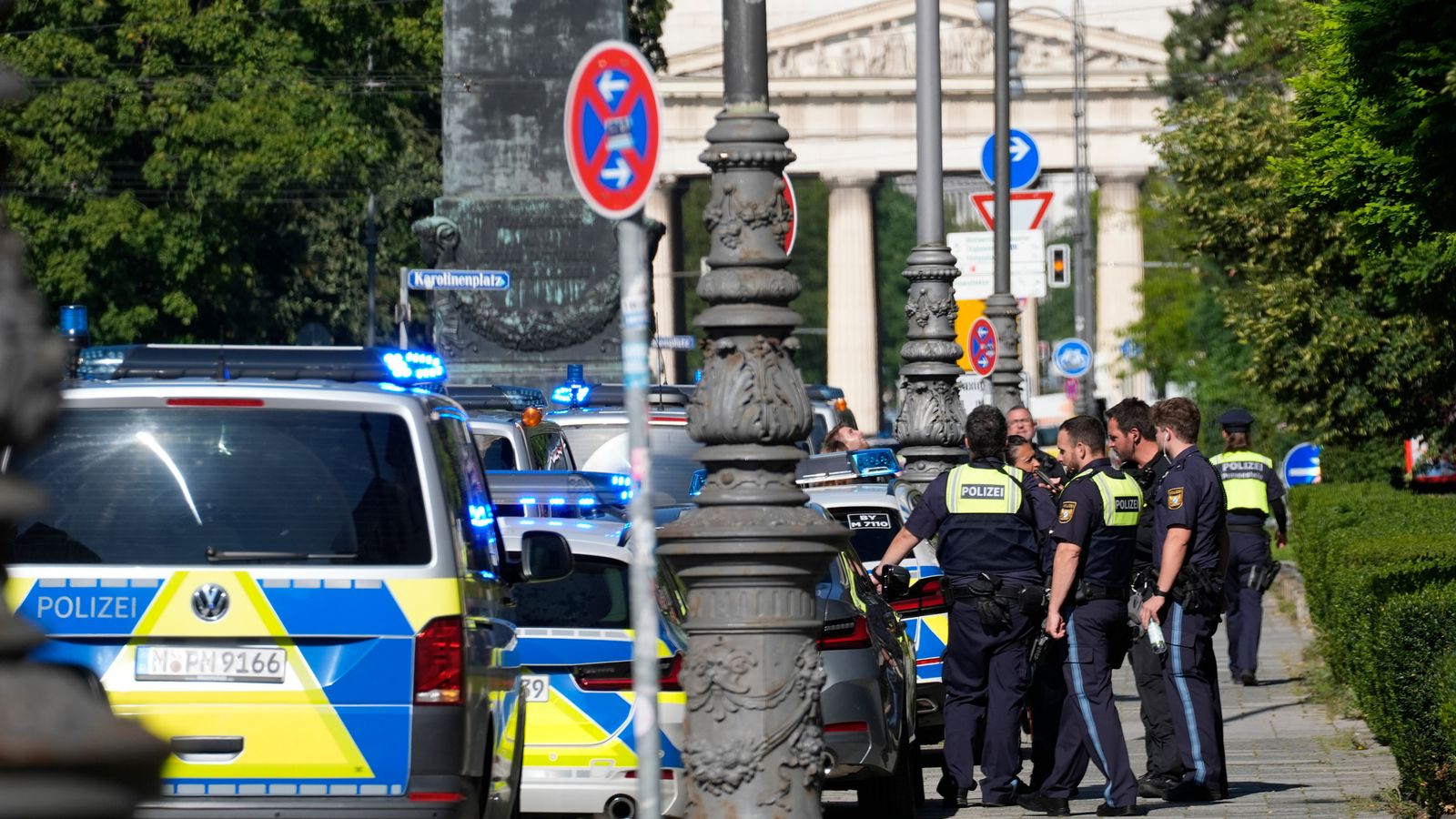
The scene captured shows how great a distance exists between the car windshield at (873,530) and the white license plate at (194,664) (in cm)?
721

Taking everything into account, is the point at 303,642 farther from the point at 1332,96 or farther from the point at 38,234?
the point at 38,234

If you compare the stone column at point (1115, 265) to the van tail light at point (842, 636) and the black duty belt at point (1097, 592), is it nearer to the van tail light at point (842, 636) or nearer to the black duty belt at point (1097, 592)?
the black duty belt at point (1097, 592)

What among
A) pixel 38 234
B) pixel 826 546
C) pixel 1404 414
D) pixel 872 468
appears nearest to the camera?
pixel 826 546

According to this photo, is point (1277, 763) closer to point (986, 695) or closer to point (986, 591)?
point (986, 695)

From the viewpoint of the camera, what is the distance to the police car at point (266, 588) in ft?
20.7

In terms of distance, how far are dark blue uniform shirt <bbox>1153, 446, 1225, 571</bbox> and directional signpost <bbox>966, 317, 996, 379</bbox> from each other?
1232 cm

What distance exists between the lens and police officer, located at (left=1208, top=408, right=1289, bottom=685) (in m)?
17.7

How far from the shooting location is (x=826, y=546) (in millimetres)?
7305

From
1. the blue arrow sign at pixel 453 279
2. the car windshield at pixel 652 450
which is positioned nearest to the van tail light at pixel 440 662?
the car windshield at pixel 652 450

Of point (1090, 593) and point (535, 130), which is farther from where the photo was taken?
point (535, 130)

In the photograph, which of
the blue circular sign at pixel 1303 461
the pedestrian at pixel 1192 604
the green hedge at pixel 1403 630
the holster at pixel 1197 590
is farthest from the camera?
the blue circular sign at pixel 1303 461

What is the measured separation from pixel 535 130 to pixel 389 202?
939 inches

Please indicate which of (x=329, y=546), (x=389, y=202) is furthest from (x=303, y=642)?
(x=389, y=202)

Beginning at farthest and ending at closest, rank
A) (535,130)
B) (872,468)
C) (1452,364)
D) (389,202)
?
(389,202) < (535,130) < (1452,364) < (872,468)
